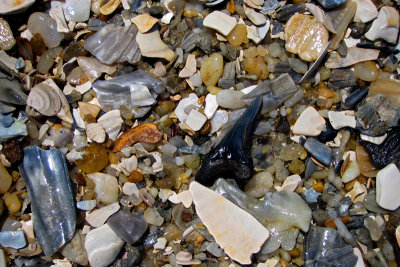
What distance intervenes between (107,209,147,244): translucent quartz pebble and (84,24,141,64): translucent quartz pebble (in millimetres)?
650

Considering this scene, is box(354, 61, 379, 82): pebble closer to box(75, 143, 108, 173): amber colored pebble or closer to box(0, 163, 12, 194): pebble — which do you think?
box(75, 143, 108, 173): amber colored pebble

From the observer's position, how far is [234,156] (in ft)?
5.41

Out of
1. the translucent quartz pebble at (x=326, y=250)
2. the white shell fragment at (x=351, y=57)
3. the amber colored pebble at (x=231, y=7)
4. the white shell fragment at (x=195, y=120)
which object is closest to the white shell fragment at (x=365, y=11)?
the white shell fragment at (x=351, y=57)

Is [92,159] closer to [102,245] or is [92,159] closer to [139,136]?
[139,136]

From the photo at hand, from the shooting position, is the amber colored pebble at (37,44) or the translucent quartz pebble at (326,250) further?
the amber colored pebble at (37,44)

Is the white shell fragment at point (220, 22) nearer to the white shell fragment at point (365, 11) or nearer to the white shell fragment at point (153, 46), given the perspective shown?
the white shell fragment at point (153, 46)

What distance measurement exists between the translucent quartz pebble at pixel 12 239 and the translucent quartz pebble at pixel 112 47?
80 centimetres

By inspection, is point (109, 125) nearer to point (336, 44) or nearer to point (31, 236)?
point (31, 236)

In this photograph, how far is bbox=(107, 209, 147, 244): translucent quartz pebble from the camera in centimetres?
170

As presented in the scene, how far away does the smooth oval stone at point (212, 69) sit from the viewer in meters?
1.76

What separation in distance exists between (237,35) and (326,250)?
3.16 feet

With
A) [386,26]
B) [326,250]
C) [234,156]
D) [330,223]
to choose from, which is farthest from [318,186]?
[386,26]

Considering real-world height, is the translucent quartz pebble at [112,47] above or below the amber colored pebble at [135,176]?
above

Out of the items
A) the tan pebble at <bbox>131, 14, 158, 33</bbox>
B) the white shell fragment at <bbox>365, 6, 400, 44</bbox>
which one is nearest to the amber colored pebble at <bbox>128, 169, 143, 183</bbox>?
the tan pebble at <bbox>131, 14, 158, 33</bbox>
